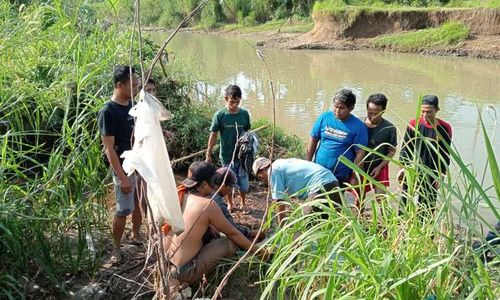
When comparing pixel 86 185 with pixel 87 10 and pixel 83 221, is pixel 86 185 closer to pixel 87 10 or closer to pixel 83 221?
pixel 83 221

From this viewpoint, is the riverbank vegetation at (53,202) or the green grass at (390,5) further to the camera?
the green grass at (390,5)

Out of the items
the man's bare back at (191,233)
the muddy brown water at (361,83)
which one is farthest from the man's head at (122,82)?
the muddy brown water at (361,83)

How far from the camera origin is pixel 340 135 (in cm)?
365

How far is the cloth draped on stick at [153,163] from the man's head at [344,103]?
2.31m

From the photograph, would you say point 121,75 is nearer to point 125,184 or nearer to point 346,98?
point 125,184

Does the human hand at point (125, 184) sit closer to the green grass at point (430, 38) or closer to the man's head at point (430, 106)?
the man's head at point (430, 106)

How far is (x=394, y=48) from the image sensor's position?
19703mm

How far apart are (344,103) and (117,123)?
161 cm

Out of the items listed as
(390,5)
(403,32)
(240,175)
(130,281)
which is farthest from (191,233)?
(390,5)

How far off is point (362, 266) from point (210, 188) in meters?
1.30

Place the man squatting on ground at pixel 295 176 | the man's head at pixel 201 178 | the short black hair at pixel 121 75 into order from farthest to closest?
the man squatting on ground at pixel 295 176, the short black hair at pixel 121 75, the man's head at pixel 201 178

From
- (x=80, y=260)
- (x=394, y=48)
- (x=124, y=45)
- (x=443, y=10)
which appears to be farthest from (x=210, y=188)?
(x=443, y=10)

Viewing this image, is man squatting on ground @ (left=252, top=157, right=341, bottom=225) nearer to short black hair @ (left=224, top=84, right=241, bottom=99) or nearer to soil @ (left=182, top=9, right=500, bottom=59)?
short black hair @ (left=224, top=84, right=241, bottom=99)

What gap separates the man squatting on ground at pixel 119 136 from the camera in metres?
2.99
